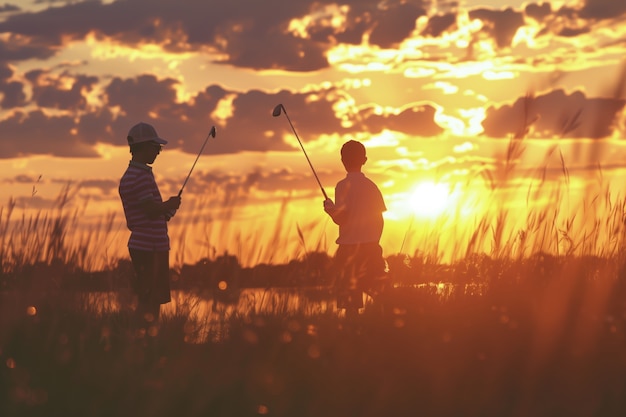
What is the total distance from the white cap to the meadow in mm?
1080

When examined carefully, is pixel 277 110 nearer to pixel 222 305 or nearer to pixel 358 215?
pixel 358 215

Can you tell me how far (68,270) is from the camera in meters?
7.26

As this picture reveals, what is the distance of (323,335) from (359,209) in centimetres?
300

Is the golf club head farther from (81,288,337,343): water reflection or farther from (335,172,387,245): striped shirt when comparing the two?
(81,288,337,343): water reflection

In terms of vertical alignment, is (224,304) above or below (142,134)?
below

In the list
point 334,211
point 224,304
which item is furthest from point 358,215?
point 224,304

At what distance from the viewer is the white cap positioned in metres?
8.46

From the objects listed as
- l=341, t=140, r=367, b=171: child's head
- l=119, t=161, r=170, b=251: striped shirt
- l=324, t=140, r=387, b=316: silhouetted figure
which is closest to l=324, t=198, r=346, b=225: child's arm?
l=324, t=140, r=387, b=316: silhouetted figure

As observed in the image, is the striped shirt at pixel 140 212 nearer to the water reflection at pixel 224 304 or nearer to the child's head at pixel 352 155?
the water reflection at pixel 224 304

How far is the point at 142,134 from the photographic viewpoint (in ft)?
27.8

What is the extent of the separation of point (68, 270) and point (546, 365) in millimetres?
3487

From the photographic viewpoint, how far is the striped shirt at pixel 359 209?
367 inches

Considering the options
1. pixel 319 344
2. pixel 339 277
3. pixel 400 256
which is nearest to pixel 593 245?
pixel 400 256

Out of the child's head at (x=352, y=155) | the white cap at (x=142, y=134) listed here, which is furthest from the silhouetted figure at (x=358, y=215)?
the white cap at (x=142, y=134)
